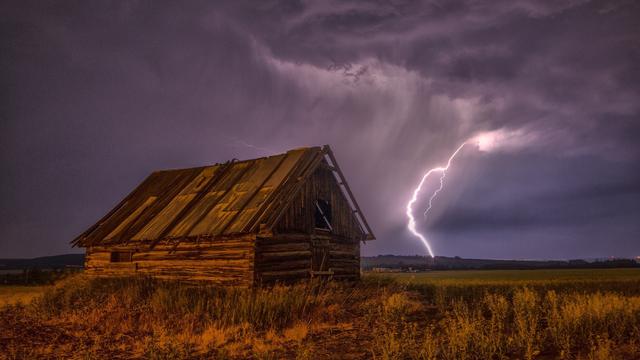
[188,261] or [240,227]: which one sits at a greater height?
[240,227]

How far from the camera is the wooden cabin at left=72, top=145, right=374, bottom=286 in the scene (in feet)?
51.2

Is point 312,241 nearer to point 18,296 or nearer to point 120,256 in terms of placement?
point 120,256

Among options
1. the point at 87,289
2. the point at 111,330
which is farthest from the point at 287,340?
the point at 87,289

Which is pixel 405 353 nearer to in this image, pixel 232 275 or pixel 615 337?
pixel 615 337

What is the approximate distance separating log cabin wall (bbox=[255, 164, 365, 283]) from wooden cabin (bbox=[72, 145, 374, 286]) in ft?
0.13

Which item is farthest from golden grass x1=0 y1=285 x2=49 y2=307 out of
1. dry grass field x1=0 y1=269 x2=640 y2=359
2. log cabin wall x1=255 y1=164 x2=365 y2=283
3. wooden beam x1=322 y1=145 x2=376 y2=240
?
wooden beam x1=322 y1=145 x2=376 y2=240

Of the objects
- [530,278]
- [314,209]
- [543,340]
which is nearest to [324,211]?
[314,209]

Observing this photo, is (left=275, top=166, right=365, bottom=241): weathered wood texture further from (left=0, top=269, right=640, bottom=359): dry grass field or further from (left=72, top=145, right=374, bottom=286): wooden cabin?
(left=0, top=269, right=640, bottom=359): dry grass field

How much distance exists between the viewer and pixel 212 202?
17.8 metres

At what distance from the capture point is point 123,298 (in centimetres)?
1338

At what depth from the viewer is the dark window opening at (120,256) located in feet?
61.1

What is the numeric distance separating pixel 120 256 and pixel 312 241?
27.1 ft

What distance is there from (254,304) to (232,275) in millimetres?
4430

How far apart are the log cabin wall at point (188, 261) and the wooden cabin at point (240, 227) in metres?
0.04
